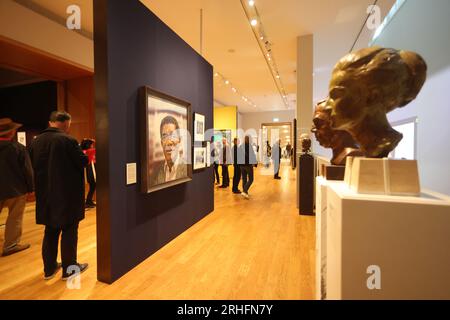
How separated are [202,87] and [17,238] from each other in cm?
350

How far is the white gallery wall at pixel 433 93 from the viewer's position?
8.18ft

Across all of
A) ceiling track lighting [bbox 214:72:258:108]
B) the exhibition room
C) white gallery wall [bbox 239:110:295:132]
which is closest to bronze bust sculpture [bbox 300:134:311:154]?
the exhibition room

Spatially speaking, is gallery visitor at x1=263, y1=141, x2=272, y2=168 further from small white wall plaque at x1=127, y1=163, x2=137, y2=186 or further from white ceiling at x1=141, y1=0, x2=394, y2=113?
small white wall plaque at x1=127, y1=163, x2=137, y2=186

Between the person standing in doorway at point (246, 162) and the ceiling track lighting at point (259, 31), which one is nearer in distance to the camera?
the ceiling track lighting at point (259, 31)

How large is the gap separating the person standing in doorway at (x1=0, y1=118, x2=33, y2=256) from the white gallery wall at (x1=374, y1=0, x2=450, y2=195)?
16.7 feet

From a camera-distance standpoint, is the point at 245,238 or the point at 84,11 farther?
the point at 84,11

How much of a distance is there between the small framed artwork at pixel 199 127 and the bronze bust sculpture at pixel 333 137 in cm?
224

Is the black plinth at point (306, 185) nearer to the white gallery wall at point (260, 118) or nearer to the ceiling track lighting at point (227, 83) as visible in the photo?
the ceiling track lighting at point (227, 83)

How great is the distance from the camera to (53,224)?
7.14ft

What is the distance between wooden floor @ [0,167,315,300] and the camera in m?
2.03

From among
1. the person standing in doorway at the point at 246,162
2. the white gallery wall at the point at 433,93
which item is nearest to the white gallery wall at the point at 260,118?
the person standing in doorway at the point at 246,162

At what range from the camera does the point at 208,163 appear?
444 centimetres
